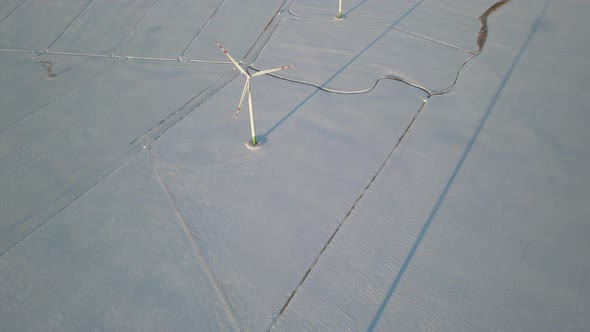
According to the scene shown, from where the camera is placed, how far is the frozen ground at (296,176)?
6.54 m

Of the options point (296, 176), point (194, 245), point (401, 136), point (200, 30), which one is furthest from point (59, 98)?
point (401, 136)

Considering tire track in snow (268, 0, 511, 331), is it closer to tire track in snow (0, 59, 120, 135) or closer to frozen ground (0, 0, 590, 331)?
frozen ground (0, 0, 590, 331)

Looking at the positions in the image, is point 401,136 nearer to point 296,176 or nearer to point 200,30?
point 296,176

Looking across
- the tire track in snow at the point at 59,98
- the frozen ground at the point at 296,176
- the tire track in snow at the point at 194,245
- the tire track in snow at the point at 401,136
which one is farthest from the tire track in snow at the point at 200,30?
the tire track in snow at the point at 194,245

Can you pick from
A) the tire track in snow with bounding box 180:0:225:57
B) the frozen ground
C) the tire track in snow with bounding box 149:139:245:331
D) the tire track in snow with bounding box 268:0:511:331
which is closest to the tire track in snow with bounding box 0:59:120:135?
the frozen ground

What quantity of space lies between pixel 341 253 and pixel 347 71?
256 inches

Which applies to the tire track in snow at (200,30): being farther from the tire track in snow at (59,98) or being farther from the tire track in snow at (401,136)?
the tire track in snow at (401,136)

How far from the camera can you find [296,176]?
8.52 meters

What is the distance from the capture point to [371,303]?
6.47 meters

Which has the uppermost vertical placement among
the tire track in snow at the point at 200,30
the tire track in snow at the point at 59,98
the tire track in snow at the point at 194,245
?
the tire track in snow at the point at 200,30

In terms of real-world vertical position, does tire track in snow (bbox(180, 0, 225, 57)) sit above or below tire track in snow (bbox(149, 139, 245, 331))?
above

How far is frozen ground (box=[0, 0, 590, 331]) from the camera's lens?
6.54 metres

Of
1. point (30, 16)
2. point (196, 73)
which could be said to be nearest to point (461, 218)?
point (196, 73)

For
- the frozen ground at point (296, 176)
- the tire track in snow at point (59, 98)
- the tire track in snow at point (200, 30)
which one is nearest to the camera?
the frozen ground at point (296, 176)
